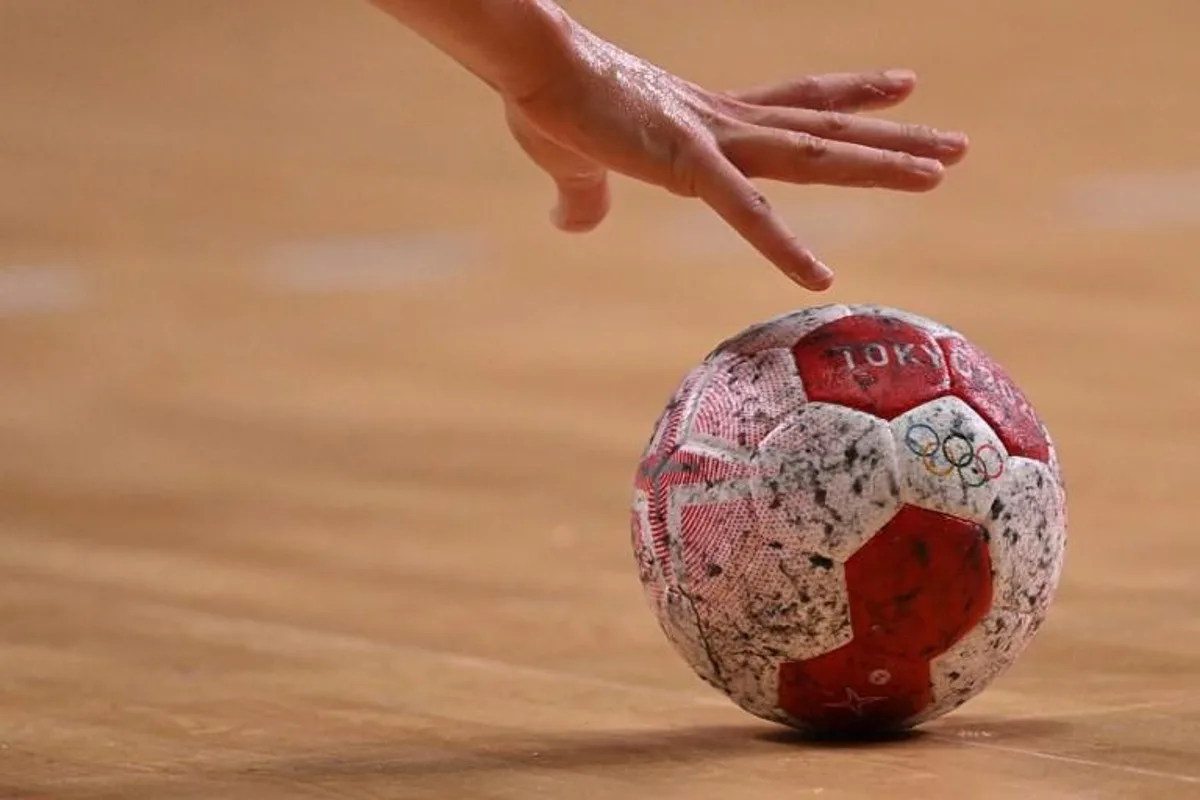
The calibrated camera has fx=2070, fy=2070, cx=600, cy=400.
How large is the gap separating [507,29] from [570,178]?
0.60m

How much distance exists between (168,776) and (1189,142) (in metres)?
7.47

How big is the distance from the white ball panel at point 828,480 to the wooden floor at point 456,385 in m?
0.30

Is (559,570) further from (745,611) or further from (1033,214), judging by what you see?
(1033,214)

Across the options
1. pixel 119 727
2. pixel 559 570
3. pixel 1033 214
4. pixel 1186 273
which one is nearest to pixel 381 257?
pixel 1033 214

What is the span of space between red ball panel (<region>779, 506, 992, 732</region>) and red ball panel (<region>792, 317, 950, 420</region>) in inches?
6.6

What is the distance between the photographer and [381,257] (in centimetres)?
851

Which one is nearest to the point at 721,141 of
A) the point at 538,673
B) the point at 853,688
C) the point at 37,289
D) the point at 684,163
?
the point at 684,163

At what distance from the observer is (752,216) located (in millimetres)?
2814

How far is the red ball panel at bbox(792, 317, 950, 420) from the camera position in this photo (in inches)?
108

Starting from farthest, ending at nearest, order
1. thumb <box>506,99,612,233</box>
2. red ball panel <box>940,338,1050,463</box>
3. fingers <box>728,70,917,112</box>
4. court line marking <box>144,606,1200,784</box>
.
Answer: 1. thumb <box>506,99,612,233</box>
2. fingers <box>728,70,917,112</box>
3. red ball panel <box>940,338,1050,463</box>
4. court line marking <box>144,606,1200,784</box>

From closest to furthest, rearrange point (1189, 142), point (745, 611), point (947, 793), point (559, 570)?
point (947, 793), point (745, 611), point (559, 570), point (1189, 142)

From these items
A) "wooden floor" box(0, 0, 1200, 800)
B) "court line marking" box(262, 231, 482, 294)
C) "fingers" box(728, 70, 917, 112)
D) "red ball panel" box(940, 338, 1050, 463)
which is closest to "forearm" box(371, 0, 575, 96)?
"fingers" box(728, 70, 917, 112)

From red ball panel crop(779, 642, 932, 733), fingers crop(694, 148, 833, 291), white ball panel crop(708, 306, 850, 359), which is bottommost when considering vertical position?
red ball panel crop(779, 642, 932, 733)

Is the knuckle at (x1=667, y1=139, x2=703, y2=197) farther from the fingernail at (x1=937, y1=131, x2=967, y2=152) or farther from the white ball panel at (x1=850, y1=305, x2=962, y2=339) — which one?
the fingernail at (x1=937, y1=131, x2=967, y2=152)
